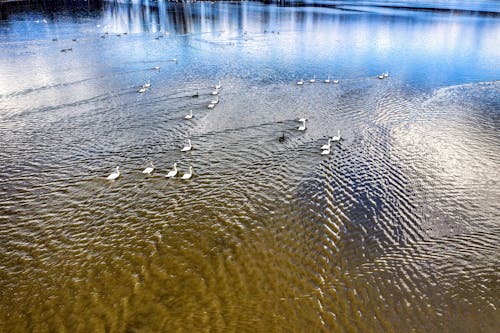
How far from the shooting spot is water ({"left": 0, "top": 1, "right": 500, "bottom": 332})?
11781mm

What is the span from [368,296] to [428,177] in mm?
10098

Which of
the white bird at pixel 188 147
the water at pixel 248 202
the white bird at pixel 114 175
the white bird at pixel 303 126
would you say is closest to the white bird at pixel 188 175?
the water at pixel 248 202

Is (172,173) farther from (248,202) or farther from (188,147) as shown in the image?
(248,202)

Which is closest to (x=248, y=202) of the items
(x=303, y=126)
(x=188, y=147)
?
(x=188, y=147)

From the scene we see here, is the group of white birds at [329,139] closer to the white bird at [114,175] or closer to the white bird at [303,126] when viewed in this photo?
the white bird at [303,126]

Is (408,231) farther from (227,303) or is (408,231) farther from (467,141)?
(467,141)

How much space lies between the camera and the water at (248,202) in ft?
38.7

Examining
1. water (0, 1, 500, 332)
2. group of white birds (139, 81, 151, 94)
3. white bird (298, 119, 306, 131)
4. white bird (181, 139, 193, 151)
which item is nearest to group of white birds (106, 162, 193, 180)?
water (0, 1, 500, 332)

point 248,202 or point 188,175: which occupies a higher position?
point 188,175

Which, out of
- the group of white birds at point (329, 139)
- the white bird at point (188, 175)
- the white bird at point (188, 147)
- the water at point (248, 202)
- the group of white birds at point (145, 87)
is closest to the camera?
the water at point (248, 202)

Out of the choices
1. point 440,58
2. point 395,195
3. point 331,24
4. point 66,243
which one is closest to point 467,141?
point 395,195

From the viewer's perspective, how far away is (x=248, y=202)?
17.2 meters

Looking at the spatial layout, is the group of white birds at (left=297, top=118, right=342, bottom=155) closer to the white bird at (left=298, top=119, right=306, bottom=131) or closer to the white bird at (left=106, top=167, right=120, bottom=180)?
the white bird at (left=298, top=119, right=306, bottom=131)

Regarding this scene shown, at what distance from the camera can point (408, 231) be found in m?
15.1
